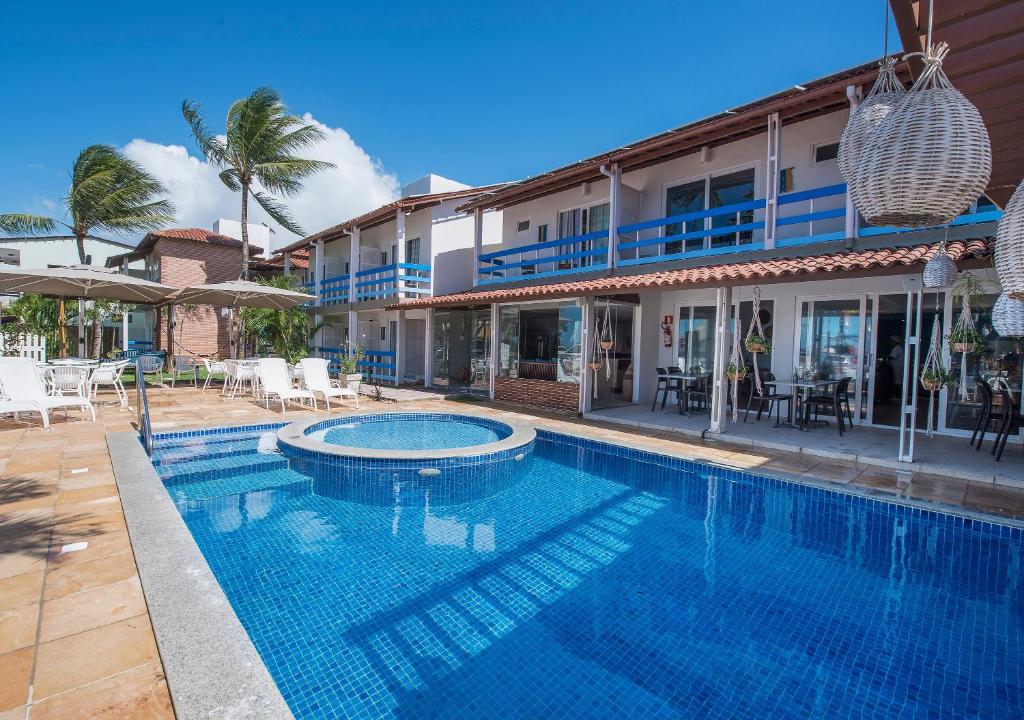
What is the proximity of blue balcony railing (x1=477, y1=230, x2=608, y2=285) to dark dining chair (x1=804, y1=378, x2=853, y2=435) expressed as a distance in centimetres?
571

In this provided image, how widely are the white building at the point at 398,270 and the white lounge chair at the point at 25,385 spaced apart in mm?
9324

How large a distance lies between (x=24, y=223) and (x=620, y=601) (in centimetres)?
2725

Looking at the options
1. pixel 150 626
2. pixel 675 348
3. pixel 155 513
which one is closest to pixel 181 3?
pixel 155 513

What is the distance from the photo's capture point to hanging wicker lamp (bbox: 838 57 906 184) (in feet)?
8.91

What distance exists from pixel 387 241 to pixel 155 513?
17.6 metres

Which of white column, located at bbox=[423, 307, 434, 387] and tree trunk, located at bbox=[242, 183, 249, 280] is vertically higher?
tree trunk, located at bbox=[242, 183, 249, 280]

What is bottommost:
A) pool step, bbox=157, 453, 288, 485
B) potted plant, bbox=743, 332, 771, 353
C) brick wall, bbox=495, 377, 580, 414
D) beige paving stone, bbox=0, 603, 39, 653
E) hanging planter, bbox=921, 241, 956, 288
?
pool step, bbox=157, 453, 288, 485

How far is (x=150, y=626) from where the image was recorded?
110 inches

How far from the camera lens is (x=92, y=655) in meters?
2.54

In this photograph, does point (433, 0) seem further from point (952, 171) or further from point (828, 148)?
point (952, 171)

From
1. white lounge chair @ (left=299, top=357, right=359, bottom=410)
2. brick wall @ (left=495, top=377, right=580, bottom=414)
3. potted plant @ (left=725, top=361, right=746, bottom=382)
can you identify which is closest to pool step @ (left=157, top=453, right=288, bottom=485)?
white lounge chair @ (left=299, top=357, right=359, bottom=410)

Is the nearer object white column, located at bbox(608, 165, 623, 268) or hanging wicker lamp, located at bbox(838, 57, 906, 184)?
hanging wicker lamp, located at bbox(838, 57, 906, 184)

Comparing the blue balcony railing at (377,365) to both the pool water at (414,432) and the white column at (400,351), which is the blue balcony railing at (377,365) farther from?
the pool water at (414,432)

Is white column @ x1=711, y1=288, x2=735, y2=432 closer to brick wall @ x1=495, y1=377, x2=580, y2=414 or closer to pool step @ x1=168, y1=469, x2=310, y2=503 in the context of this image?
brick wall @ x1=495, y1=377, x2=580, y2=414
